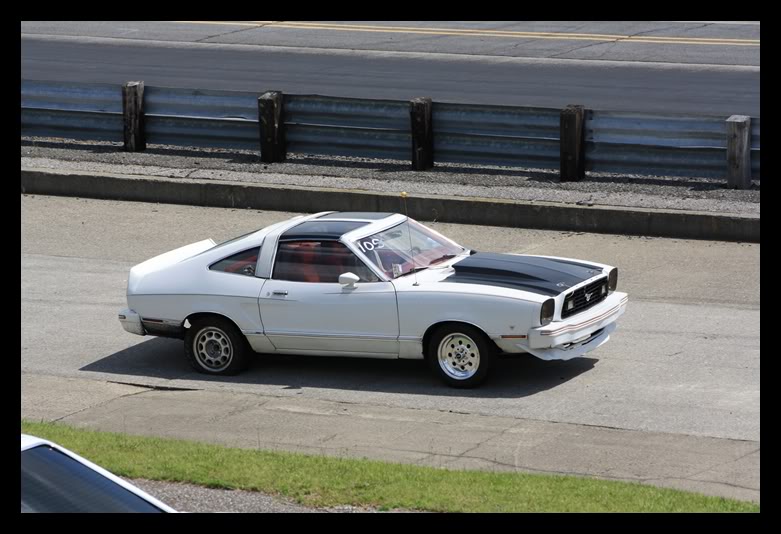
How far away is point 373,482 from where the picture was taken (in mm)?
8086

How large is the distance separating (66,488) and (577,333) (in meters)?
6.41

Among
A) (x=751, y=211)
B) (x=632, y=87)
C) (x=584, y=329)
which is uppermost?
(x=632, y=87)

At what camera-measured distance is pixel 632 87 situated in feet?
82.0

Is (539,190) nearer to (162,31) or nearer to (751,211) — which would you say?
(751,211)

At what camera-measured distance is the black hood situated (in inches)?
421

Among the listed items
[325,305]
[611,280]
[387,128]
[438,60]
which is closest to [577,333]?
[611,280]

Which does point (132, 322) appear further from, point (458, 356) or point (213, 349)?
point (458, 356)

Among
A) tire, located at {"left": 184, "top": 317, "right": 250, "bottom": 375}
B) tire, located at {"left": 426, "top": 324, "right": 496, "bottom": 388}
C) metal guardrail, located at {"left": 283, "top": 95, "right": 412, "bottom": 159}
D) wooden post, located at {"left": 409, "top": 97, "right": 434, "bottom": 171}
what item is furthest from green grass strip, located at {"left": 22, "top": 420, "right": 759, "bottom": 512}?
metal guardrail, located at {"left": 283, "top": 95, "right": 412, "bottom": 159}

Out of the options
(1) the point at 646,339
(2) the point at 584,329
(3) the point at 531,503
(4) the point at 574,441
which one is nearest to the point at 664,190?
(1) the point at 646,339

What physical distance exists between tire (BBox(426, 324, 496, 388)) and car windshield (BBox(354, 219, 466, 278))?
0.75 metres

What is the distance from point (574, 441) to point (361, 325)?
8.16 feet

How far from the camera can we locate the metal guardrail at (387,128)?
17.4 meters

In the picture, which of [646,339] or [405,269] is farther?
[646,339]

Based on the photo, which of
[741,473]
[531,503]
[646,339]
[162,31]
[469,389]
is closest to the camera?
[531,503]
